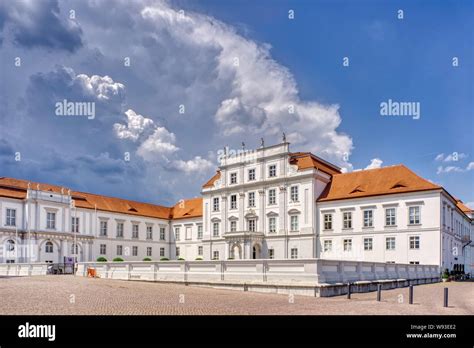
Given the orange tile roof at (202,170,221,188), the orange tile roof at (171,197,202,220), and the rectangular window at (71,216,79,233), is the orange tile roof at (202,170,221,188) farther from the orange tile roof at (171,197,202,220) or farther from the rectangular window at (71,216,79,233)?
the rectangular window at (71,216,79,233)

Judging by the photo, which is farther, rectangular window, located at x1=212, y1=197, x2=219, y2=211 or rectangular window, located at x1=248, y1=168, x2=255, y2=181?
rectangular window, located at x1=212, y1=197, x2=219, y2=211

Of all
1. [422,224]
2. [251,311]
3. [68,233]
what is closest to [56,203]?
[68,233]

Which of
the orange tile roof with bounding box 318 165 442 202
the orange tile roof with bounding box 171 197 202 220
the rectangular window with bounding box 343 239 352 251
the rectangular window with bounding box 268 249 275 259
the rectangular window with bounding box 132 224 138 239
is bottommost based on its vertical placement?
the rectangular window with bounding box 268 249 275 259

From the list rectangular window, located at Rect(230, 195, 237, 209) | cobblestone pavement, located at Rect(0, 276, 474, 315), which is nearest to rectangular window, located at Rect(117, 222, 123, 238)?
rectangular window, located at Rect(230, 195, 237, 209)

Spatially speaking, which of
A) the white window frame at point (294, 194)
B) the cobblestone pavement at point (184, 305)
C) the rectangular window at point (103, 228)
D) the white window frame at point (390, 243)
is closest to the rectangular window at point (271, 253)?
the white window frame at point (294, 194)

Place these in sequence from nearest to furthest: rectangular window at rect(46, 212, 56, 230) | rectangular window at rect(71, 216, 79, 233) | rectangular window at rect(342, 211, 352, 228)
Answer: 1. rectangular window at rect(342, 211, 352, 228)
2. rectangular window at rect(46, 212, 56, 230)
3. rectangular window at rect(71, 216, 79, 233)

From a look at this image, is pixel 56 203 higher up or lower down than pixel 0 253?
higher up

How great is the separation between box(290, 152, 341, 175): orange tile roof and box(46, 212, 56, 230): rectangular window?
26978 mm

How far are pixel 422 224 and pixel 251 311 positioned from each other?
3147 centimetres

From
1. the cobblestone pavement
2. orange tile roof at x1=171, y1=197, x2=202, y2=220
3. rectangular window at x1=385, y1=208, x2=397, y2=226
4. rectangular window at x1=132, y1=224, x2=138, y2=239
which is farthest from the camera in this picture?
orange tile roof at x1=171, y1=197, x2=202, y2=220

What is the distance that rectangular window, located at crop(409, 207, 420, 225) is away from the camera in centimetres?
4236

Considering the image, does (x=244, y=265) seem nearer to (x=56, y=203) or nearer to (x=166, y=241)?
(x=56, y=203)

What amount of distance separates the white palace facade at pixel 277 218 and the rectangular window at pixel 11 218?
103mm
